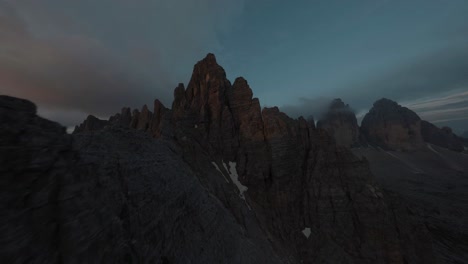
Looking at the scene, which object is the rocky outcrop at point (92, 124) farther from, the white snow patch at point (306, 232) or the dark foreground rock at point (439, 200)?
the dark foreground rock at point (439, 200)

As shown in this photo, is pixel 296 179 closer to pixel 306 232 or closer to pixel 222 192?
pixel 306 232

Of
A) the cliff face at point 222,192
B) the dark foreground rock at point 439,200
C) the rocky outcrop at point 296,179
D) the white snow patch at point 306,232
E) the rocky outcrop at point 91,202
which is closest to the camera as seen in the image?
the rocky outcrop at point 91,202

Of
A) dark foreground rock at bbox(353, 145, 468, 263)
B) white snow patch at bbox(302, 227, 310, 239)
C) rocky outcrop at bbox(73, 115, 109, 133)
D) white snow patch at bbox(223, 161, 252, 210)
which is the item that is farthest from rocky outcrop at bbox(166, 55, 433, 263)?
rocky outcrop at bbox(73, 115, 109, 133)

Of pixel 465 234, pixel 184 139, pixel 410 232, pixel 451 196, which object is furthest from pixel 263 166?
pixel 451 196

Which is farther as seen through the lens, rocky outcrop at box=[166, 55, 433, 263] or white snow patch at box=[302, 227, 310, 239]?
white snow patch at box=[302, 227, 310, 239]

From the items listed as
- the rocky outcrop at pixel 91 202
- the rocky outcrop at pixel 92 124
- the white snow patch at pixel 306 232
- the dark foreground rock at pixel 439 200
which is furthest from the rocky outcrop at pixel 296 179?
the rocky outcrop at pixel 92 124

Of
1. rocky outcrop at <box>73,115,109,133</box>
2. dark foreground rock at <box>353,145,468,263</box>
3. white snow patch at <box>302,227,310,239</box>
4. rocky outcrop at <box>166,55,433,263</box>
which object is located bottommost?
dark foreground rock at <box>353,145,468,263</box>

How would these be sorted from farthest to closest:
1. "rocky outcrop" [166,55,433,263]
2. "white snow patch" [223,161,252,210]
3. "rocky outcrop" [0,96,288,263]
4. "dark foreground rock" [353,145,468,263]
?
"dark foreground rock" [353,145,468,263] < "white snow patch" [223,161,252,210] < "rocky outcrop" [166,55,433,263] < "rocky outcrop" [0,96,288,263]

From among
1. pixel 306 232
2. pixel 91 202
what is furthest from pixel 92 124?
pixel 91 202

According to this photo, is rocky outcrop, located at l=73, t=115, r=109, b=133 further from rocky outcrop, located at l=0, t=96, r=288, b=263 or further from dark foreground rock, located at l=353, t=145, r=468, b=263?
dark foreground rock, located at l=353, t=145, r=468, b=263
